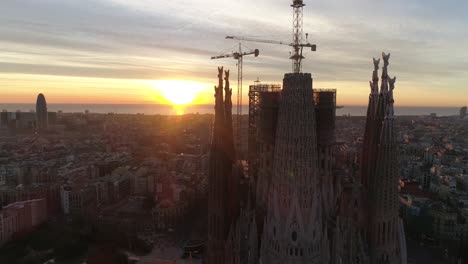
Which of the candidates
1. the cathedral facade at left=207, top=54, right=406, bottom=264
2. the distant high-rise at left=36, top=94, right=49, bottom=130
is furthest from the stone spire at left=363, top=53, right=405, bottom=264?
the distant high-rise at left=36, top=94, right=49, bottom=130

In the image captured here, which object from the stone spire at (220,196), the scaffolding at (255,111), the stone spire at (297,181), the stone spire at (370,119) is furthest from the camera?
the scaffolding at (255,111)

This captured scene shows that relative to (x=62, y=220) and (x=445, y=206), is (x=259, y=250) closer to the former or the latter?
(x=445, y=206)

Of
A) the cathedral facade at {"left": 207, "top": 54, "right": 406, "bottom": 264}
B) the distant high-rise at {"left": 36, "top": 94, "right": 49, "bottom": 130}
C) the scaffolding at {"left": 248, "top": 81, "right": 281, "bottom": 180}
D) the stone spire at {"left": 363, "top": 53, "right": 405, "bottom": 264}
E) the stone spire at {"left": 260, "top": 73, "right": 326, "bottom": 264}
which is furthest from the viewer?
the distant high-rise at {"left": 36, "top": 94, "right": 49, "bottom": 130}

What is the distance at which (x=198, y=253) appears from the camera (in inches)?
1321

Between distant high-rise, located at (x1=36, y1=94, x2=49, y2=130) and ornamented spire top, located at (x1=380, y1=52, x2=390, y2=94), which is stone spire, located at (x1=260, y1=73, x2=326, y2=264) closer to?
ornamented spire top, located at (x1=380, y1=52, x2=390, y2=94)

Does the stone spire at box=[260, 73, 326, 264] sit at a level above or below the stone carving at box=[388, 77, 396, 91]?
below

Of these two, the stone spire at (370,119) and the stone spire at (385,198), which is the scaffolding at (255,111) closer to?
the stone spire at (370,119)

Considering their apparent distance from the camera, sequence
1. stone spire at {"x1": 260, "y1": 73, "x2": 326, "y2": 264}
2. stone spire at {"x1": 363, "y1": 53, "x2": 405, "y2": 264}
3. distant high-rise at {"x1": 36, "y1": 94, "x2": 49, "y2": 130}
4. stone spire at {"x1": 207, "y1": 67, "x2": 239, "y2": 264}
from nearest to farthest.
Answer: stone spire at {"x1": 260, "y1": 73, "x2": 326, "y2": 264} → stone spire at {"x1": 363, "y1": 53, "x2": 405, "y2": 264} → stone spire at {"x1": 207, "y1": 67, "x2": 239, "y2": 264} → distant high-rise at {"x1": 36, "y1": 94, "x2": 49, "y2": 130}

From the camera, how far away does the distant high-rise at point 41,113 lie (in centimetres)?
13262

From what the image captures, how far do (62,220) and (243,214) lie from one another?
30665 millimetres

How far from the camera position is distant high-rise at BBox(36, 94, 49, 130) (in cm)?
13262

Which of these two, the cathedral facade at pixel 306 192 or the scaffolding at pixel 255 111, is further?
the scaffolding at pixel 255 111

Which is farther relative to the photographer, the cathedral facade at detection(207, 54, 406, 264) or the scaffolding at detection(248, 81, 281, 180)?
the scaffolding at detection(248, 81, 281, 180)

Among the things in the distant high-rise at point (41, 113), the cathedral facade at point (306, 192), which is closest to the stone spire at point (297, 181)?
the cathedral facade at point (306, 192)
